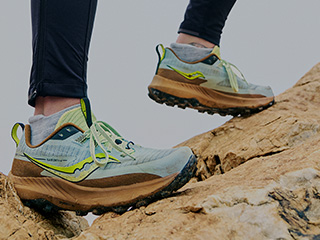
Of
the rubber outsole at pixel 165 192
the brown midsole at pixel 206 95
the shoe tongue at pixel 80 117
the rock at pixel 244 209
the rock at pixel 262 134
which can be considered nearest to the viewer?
the rock at pixel 244 209

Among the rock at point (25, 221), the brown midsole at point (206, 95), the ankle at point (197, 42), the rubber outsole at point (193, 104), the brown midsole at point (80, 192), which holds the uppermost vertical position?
the ankle at point (197, 42)

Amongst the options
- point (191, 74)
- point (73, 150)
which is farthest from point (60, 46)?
point (191, 74)

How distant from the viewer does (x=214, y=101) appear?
7.03 feet

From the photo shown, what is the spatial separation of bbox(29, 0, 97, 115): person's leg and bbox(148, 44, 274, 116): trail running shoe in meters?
0.79

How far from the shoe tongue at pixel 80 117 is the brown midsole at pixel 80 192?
0.18m

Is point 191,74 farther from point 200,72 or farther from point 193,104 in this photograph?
point 193,104

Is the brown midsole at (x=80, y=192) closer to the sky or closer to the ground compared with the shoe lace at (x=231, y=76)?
closer to the ground

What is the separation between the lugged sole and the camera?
6.83 ft

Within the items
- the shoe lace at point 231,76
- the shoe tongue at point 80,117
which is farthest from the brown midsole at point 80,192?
the shoe lace at point 231,76

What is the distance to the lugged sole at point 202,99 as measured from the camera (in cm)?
208

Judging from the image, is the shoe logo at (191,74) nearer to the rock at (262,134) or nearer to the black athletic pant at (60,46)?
the rock at (262,134)

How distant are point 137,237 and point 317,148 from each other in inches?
29.2

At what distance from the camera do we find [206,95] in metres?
2.13

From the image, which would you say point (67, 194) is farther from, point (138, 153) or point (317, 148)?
point (317, 148)
